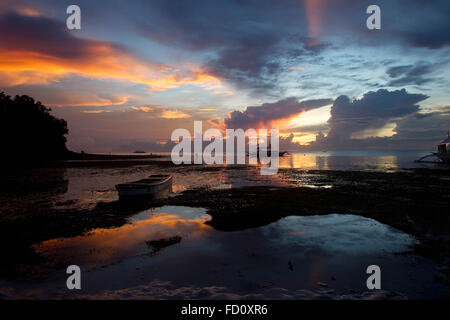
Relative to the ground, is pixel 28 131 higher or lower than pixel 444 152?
higher

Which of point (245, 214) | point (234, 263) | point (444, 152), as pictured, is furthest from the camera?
point (444, 152)

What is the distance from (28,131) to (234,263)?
116622 millimetres

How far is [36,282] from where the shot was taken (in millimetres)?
8406

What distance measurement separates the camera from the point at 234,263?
10016 mm

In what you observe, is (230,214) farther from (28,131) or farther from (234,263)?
(28,131)

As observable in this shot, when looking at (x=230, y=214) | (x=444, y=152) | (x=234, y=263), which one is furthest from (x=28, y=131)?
(x=444, y=152)

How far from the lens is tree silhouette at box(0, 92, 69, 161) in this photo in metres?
85.4

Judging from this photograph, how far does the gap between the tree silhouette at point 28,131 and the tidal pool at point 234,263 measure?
101 m

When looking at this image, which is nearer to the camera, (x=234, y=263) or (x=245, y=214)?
(x=234, y=263)

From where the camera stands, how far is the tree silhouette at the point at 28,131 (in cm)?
8538

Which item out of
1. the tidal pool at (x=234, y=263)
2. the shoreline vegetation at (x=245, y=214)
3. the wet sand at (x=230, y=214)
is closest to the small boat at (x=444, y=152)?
the shoreline vegetation at (x=245, y=214)

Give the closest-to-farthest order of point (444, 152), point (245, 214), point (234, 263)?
point (234, 263) → point (245, 214) → point (444, 152)

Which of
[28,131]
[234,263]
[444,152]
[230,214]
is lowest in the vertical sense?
[234,263]
